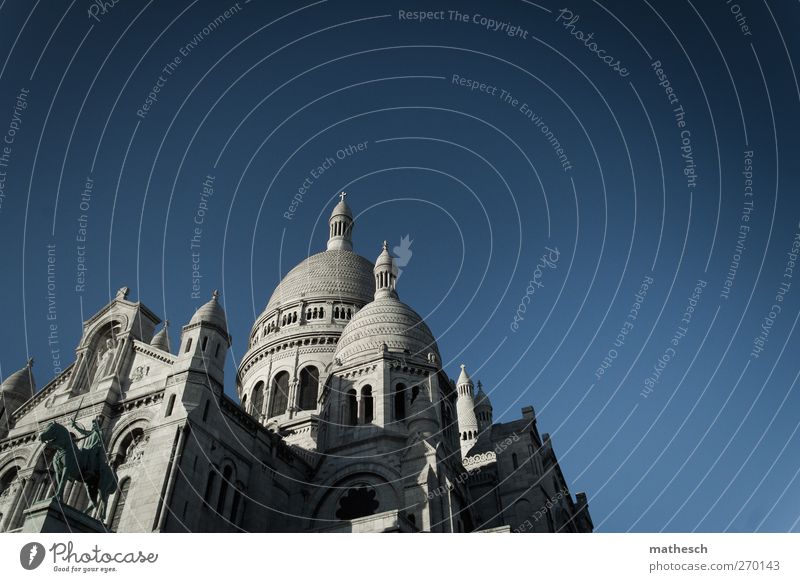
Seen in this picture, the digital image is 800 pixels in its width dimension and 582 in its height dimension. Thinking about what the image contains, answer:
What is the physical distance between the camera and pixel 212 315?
94.9 feet

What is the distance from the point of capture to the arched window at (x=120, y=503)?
23.7 meters

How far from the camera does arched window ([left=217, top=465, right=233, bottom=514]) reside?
26312 millimetres

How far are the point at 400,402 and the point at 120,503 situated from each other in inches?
577

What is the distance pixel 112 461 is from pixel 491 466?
21.2m

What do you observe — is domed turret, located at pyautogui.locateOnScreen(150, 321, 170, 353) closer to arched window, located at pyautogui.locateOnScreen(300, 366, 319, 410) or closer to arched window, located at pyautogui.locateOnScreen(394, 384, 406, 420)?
arched window, located at pyautogui.locateOnScreen(300, 366, 319, 410)

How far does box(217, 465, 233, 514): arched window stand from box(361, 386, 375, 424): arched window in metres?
8.80

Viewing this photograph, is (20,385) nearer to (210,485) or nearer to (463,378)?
(210,485)

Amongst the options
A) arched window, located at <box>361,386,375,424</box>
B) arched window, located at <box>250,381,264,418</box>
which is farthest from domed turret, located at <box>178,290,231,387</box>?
arched window, located at <box>250,381,264,418</box>

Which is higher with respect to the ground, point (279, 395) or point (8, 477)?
point (279, 395)

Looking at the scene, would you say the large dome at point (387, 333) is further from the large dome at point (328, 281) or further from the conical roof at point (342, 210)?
the conical roof at point (342, 210)

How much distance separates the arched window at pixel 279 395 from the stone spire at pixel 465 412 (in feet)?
49.9

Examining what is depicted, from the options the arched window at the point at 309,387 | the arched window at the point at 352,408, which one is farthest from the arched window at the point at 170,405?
the arched window at the point at 309,387
